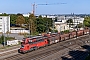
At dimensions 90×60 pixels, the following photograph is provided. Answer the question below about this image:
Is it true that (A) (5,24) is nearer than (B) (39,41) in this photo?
No

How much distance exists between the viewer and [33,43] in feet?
120

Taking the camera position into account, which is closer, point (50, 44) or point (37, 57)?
point (37, 57)

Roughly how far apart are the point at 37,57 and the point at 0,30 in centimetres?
4187

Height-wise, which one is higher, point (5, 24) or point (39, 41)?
point (5, 24)

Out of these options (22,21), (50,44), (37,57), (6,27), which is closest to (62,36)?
(50,44)

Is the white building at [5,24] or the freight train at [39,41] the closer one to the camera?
the freight train at [39,41]

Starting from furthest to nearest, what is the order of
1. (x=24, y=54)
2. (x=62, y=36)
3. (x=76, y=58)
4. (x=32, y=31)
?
(x=32, y=31) < (x=62, y=36) < (x=24, y=54) < (x=76, y=58)

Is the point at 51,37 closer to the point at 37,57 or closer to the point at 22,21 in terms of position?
the point at 37,57

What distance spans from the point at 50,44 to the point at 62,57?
11.5 m

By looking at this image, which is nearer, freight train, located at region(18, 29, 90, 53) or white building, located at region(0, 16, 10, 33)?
freight train, located at region(18, 29, 90, 53)

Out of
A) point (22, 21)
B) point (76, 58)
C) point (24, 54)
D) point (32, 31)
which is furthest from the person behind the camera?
point (22, 21)

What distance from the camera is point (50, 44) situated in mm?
44406

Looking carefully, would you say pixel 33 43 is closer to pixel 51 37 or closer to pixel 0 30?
pixel 51 37

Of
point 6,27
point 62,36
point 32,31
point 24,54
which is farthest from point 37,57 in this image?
point 6,27
